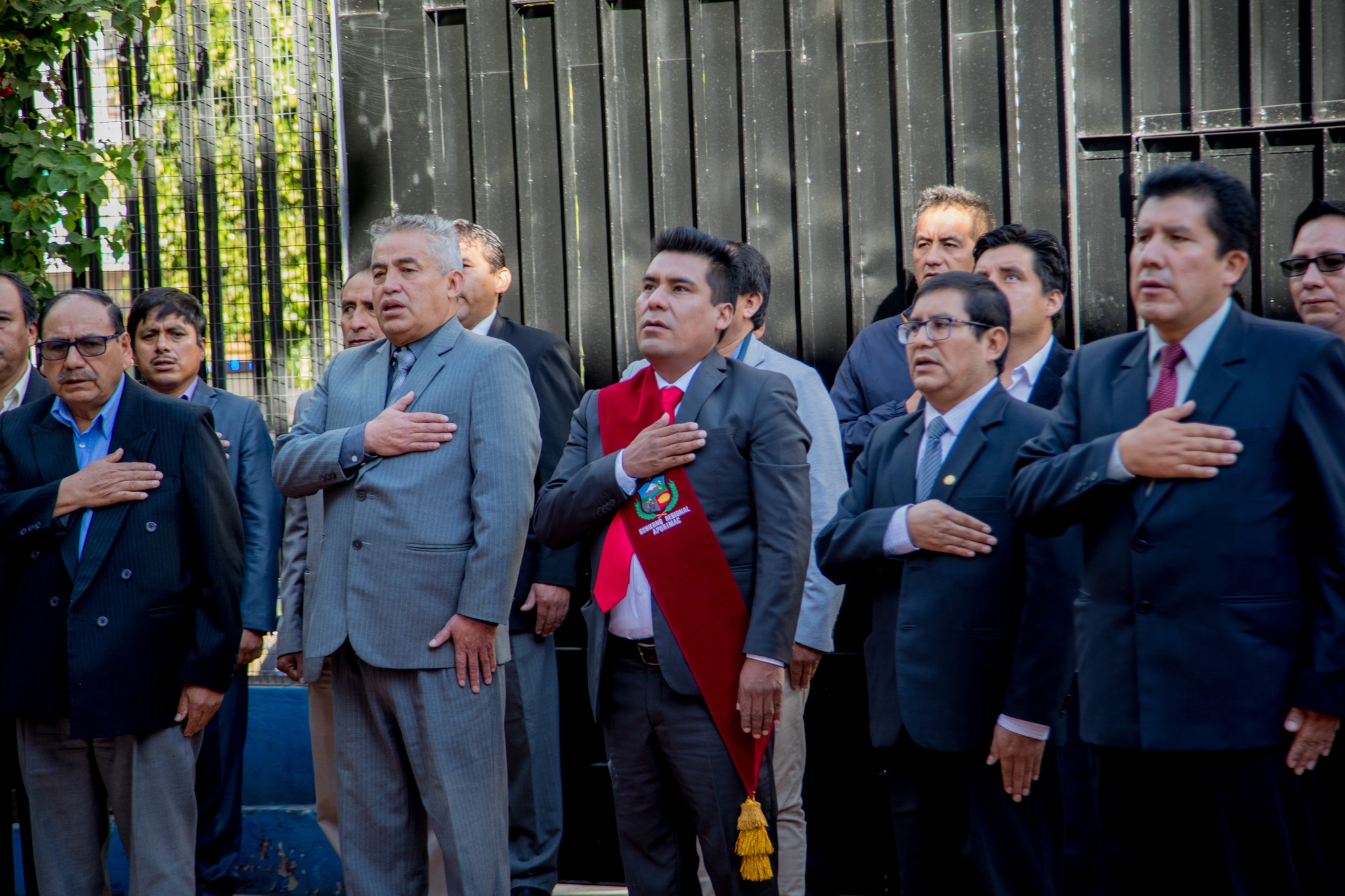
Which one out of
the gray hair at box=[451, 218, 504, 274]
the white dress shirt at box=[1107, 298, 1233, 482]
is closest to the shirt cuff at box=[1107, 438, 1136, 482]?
the white dress shirt at box=[1107, 298, 1233, 482]

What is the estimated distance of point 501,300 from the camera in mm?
5453

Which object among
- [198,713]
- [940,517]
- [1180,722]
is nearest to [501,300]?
[198,713]

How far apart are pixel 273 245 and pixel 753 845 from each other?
385 cm

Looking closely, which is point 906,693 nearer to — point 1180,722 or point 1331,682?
point 1180,722

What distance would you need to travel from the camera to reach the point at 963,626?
313 cm

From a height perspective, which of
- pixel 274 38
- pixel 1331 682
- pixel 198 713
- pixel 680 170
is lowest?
pixel 198 713

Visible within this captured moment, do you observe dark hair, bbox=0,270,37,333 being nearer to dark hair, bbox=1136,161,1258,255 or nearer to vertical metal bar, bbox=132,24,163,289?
vertical metal bar, bbox=132,24,163,289

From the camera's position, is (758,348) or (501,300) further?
(501,300)

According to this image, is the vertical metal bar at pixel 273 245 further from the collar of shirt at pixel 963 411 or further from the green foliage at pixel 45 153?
the collar of shirt at pixel 963 411

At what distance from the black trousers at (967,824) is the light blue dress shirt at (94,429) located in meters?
2.74

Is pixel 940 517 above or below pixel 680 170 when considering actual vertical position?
below

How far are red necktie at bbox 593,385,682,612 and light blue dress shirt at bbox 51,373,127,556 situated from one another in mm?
1781

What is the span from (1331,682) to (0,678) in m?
3.78

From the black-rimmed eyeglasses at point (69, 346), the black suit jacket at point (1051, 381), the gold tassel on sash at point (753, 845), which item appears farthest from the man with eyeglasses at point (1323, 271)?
the black-rimmed eyeglasses at point (69, 346)
